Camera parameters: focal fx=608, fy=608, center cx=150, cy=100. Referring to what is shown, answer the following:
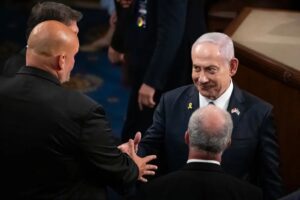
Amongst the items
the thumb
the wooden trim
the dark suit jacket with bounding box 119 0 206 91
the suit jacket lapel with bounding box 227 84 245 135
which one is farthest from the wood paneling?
the thumb

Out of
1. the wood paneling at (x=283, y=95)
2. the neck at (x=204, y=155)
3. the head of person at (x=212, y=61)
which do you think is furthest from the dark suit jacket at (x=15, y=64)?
the wood paneling at (x=283, y=95)

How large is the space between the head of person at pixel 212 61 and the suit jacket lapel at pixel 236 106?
0.24ft

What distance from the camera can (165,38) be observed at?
3.21 meters

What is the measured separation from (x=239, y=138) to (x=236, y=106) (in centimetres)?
15

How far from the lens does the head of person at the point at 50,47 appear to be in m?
2.18

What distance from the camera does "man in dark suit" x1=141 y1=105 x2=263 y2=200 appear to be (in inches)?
81.4

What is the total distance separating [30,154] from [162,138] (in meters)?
0.77

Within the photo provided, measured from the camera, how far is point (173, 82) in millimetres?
3451

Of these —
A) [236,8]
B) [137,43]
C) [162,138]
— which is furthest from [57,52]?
[236,8]

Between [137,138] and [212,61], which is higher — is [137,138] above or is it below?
below

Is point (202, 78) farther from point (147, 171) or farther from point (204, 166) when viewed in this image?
point (204, 166)

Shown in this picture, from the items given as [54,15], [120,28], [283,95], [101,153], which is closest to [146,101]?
[120,28]

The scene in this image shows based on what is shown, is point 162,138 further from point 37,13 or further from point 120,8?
point 120,8

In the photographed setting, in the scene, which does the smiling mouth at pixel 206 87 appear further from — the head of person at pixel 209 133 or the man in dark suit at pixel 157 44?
the man in dark suit at pixel 157 44
